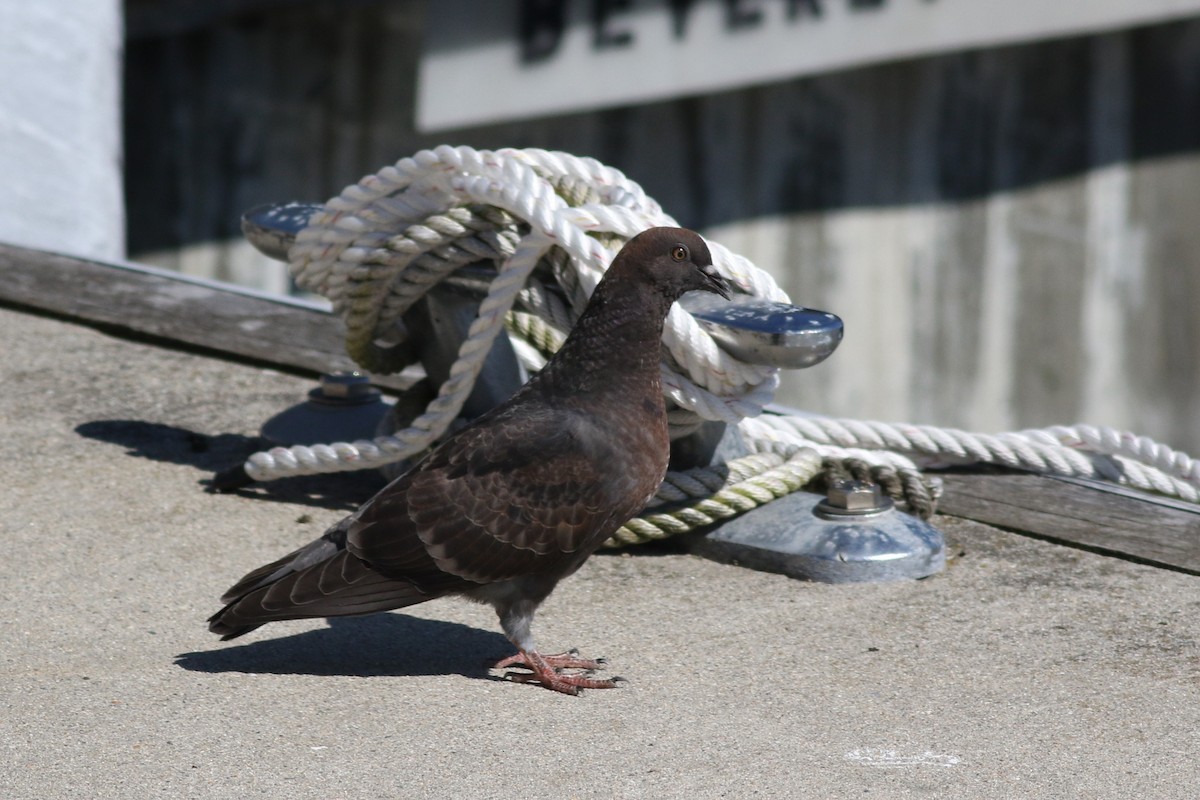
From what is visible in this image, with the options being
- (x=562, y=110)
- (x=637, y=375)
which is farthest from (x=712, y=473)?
(x=562, y=110)

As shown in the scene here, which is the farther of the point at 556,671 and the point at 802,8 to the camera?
the point at 802,8

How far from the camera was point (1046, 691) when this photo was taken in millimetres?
2609

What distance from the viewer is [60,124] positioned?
18.0 ft

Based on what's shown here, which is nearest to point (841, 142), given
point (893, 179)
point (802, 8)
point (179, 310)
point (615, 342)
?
point (893, 179)

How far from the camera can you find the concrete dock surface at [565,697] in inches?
88.5

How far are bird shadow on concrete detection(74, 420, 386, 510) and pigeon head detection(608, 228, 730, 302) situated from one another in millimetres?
998

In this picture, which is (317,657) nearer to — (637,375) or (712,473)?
(637,375)

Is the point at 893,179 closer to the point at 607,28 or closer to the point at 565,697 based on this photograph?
the point at 607,28

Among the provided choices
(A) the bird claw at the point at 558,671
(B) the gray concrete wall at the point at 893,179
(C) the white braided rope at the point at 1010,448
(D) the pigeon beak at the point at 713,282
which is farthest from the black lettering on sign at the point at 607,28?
(A) the bird claw at the point at 558,671

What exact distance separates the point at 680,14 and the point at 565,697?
492cm

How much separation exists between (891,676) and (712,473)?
792 mm

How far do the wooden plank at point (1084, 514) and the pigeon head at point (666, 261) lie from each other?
1.01 metres

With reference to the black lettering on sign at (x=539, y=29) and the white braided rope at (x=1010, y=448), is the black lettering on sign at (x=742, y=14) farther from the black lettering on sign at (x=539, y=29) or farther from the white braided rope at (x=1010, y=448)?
the white braided rope at (x=1010, y=448)

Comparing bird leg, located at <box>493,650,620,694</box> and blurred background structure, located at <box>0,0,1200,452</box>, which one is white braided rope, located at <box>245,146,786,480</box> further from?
blurred background structure, located at <box>0,0,1200,452</box>
